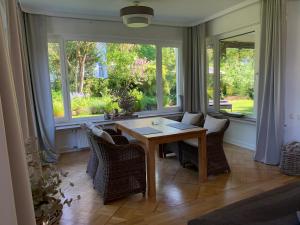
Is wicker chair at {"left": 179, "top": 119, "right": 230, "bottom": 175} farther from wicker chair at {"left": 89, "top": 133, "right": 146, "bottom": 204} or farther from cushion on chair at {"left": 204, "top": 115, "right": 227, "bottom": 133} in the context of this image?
wicker chair at {"left": 89, "top": 133, "right": 146, "bottom": 204}

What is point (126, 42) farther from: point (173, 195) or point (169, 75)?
point (173, 195)

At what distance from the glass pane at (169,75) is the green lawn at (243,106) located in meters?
1.42

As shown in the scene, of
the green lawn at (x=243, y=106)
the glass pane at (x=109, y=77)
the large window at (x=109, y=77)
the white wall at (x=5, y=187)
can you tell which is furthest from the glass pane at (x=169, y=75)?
the white wall at (x=5, y=187)

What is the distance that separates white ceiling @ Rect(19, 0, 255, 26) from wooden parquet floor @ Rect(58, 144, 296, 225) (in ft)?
8.68

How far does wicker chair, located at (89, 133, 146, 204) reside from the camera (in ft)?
8.91

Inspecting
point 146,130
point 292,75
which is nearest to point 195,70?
point 292,75

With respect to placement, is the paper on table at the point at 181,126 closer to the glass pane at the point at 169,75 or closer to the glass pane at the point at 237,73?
the glass pane at the point at 237,73

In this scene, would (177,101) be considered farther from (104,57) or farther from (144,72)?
(104,57)

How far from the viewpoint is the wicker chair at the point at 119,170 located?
2.72 metres

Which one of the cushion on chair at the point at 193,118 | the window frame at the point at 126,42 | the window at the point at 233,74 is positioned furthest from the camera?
the window frame at the point at 126,42

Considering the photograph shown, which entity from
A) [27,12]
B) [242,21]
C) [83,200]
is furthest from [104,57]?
[83,200]

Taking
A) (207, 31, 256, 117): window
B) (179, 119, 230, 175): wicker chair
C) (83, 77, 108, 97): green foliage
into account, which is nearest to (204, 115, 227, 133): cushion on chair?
(179, 119, 230, 175): wicker chair

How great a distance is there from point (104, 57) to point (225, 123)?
2.90 metres

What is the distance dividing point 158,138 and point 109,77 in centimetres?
264
